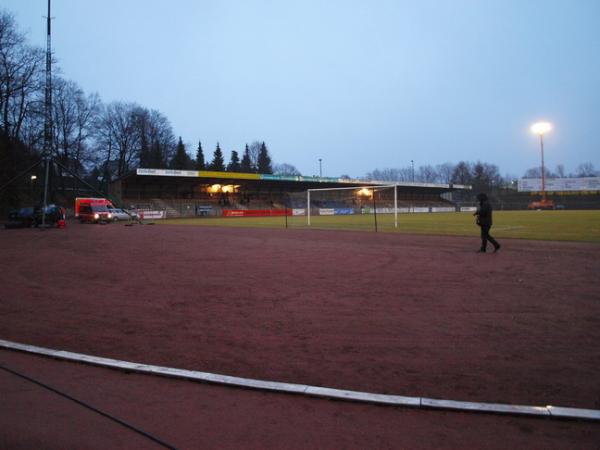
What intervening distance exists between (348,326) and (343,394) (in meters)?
2.18

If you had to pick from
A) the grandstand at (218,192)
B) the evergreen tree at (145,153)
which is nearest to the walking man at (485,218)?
the grandstand at (218,192)

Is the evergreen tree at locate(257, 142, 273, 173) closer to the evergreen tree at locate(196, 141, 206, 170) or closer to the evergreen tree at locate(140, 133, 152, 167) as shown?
the evergreen tree at locate(196, 141, 206, 170)

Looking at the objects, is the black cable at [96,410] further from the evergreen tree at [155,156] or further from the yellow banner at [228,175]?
the evergreen tree at [155,156]

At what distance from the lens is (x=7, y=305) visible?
23.7 feet

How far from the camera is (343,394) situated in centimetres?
369

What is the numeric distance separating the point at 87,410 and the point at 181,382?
0.85 m

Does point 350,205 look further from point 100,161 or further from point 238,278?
point 238,278

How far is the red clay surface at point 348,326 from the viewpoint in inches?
149

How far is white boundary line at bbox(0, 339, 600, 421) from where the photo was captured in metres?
3.33

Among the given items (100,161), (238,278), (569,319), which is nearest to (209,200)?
(100,161)

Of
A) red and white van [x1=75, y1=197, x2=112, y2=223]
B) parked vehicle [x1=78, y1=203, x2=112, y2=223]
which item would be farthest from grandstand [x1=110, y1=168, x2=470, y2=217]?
parked vehicle [x1=78, y1=203, x2=112, y2=223]

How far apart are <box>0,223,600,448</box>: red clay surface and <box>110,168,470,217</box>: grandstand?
42302mm

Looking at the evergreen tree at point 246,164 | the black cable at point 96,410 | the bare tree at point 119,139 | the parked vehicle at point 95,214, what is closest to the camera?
the black cable at point 96,410

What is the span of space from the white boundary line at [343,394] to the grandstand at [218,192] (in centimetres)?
4768
